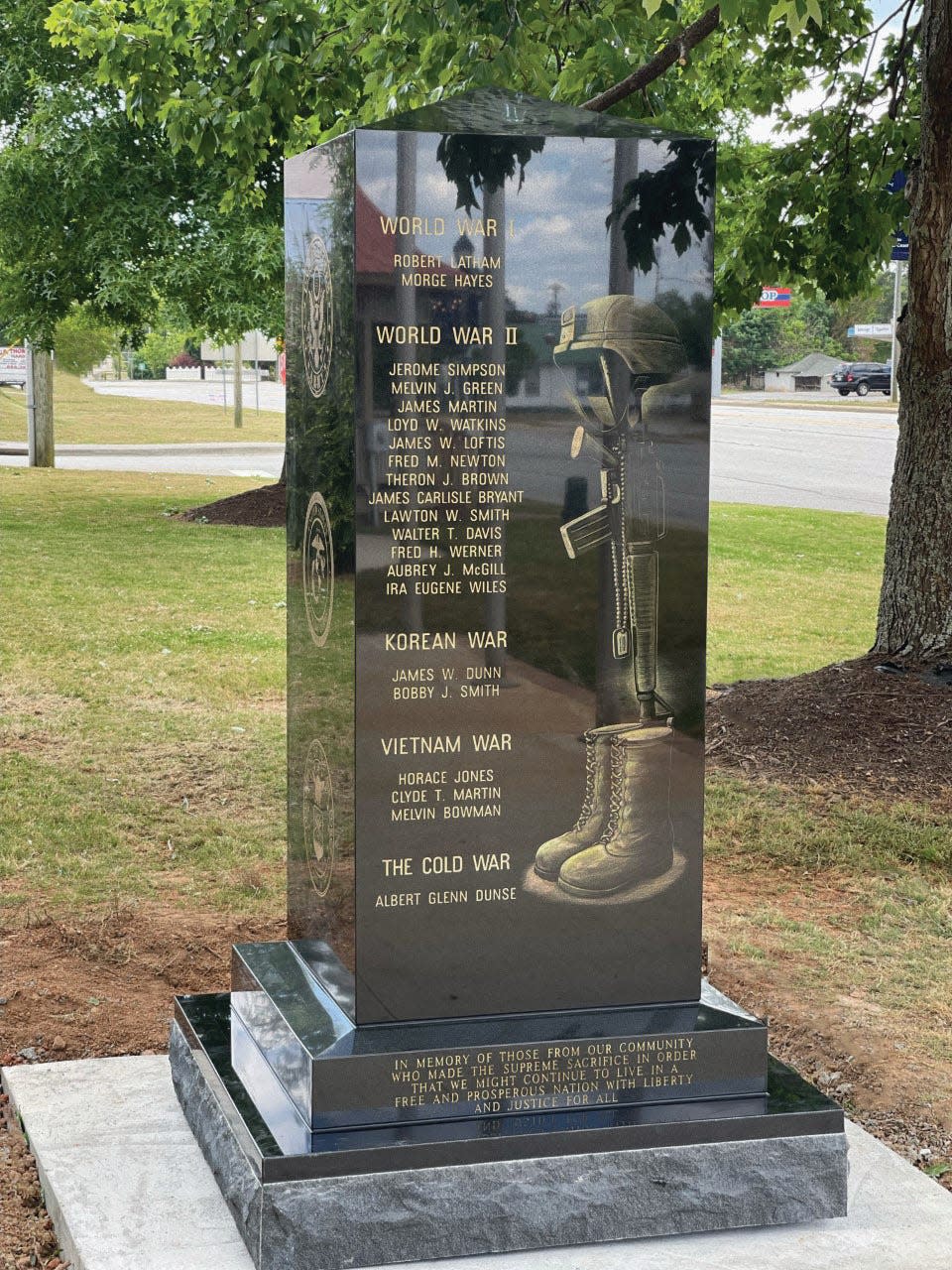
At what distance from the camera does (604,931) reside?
3.65 m

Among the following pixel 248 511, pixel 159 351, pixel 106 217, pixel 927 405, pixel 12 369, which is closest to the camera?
pixel 927 405

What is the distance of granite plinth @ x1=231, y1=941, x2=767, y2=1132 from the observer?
3.43 meters

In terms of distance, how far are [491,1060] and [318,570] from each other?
1.19 m

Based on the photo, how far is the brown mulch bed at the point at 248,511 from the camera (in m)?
17.5

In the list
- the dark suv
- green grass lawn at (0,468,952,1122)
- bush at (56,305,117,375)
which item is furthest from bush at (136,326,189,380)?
green grass lawn at (0,468,952,1122)

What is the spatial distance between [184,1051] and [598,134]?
96.6 inches

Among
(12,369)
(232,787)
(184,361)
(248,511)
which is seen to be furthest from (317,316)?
(184,361)

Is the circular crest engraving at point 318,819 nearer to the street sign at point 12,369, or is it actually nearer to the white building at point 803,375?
the street sign at point 12,369

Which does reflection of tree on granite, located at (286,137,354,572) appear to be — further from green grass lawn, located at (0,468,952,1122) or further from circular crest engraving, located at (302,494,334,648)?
green grass lawn, located at (0,468,952,1122)

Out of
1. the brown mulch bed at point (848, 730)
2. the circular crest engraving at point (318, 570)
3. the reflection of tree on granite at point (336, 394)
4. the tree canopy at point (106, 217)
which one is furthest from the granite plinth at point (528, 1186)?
the tree canopy at point (106, 217)

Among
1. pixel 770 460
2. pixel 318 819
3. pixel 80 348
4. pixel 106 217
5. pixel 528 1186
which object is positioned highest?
pixel 106 217

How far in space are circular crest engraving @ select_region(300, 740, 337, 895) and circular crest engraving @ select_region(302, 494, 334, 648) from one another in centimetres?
29

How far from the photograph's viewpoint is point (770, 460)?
92.1ft

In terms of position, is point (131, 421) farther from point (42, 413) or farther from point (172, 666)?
point (172, 666)
